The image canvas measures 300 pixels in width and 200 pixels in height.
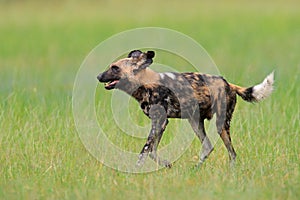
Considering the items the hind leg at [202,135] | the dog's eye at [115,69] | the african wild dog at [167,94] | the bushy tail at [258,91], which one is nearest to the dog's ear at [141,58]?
the african wild dog at [167,94]

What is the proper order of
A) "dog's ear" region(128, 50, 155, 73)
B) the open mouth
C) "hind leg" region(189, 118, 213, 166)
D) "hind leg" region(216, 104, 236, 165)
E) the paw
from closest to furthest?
the paw, the open mouth, "dog's ear" region(128, 50, 155, 73), "hind leg" region(216, 104, 236, 165), "hind leg" region(189, 118, 213, 166)

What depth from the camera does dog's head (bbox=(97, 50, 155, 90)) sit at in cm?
848

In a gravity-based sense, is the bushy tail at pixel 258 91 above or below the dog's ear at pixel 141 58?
below

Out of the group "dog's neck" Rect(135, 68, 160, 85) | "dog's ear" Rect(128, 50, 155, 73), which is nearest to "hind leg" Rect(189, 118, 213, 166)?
"dog's neck" Rect(135, 68, 160, 85)

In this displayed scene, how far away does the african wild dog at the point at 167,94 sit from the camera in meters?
8.52

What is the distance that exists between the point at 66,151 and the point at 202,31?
12679 millimetres

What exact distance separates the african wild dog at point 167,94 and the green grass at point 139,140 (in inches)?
14.4

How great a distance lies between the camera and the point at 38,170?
8.20 m

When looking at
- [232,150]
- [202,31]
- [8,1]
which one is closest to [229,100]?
[232,150]

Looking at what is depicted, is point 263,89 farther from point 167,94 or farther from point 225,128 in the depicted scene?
point 167,94

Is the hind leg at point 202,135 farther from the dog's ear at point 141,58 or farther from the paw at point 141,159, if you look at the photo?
the dog's ear at point 141,58

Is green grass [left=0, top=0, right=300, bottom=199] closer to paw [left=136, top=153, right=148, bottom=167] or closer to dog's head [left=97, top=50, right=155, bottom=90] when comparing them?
paw [left=136, top=153, right=148, bottom=167]

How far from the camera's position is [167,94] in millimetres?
8617

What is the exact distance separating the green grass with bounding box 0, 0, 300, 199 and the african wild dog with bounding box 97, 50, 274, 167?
37 centimetres
